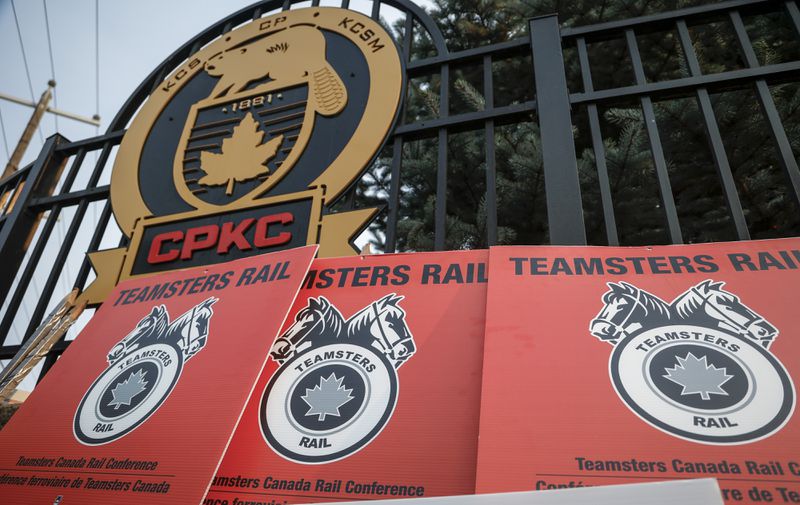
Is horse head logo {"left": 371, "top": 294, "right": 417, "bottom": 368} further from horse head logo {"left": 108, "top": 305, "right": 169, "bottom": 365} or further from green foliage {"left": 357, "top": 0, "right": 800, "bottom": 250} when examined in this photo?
green foliage {"left": 357, "top": 0, "right": 800, "bottom": 250}

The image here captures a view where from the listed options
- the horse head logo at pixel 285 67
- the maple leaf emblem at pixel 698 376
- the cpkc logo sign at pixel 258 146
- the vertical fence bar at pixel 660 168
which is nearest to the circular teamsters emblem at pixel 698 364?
the maple leaf emblem at pixel 698 376

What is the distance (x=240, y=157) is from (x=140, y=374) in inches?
55.6

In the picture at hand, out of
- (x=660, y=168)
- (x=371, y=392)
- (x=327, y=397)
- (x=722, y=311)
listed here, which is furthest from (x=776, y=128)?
(x=327, y=397)

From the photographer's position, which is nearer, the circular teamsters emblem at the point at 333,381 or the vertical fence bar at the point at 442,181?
the circular teamsters emblem at the point at 333,381

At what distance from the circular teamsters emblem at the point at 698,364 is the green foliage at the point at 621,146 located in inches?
68.0

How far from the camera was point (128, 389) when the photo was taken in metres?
1.60

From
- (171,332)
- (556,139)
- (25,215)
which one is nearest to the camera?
(171,332)

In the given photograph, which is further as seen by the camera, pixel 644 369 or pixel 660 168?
pixel 660 168

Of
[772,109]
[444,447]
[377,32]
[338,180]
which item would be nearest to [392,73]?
[377,32]

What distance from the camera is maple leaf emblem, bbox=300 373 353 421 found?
4.49ft

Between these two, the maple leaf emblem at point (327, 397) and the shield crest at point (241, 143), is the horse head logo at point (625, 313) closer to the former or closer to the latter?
the maple leaf emblem at point (327, 397)

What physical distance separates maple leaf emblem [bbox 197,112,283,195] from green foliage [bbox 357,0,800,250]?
0.89 metres

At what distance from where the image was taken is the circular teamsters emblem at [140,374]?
1.49 meters

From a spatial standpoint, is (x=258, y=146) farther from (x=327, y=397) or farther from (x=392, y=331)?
(x=327, y=397)
